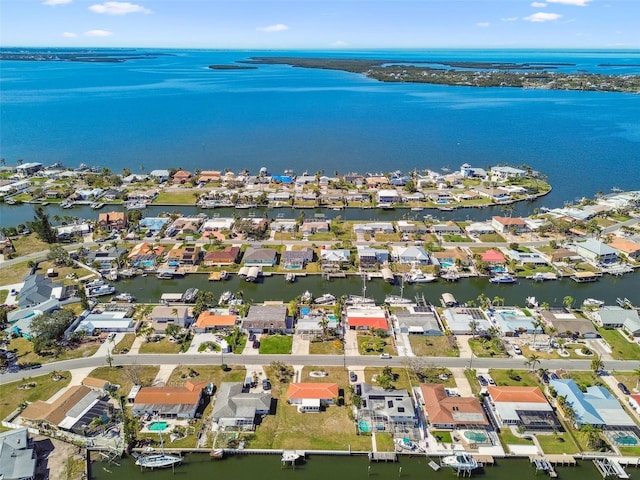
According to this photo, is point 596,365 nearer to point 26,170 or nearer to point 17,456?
point 17,456

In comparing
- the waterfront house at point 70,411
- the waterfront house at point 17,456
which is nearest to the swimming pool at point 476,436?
the waterfront house at point 70,411

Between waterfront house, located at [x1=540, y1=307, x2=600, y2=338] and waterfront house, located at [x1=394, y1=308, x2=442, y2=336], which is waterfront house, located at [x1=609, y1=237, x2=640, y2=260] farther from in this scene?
waterfront house, located at [x1=394, y1=308, x2=442, y2=336]

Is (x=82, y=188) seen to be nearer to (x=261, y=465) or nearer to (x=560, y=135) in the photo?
(x=261, y=465)

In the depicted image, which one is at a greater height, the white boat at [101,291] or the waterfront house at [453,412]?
the waterfront house at [453,412]

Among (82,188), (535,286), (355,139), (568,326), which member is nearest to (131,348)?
(568,326)

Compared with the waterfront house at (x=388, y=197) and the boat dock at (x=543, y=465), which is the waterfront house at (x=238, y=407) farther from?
the waterfront house at (x=388, y=197)

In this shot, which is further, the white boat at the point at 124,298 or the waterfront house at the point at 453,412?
the white boat at the point at 124,298

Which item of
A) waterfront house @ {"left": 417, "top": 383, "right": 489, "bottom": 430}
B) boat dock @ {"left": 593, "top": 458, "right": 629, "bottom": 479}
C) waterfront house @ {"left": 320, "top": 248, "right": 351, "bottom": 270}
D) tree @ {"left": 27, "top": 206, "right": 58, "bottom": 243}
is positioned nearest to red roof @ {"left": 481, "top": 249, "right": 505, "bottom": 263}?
waterfront house @ {"left": 320, "top": 248, "right": 351, "bottom": 270}

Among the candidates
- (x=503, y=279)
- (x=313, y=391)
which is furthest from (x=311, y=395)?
(x=503, y=279)
